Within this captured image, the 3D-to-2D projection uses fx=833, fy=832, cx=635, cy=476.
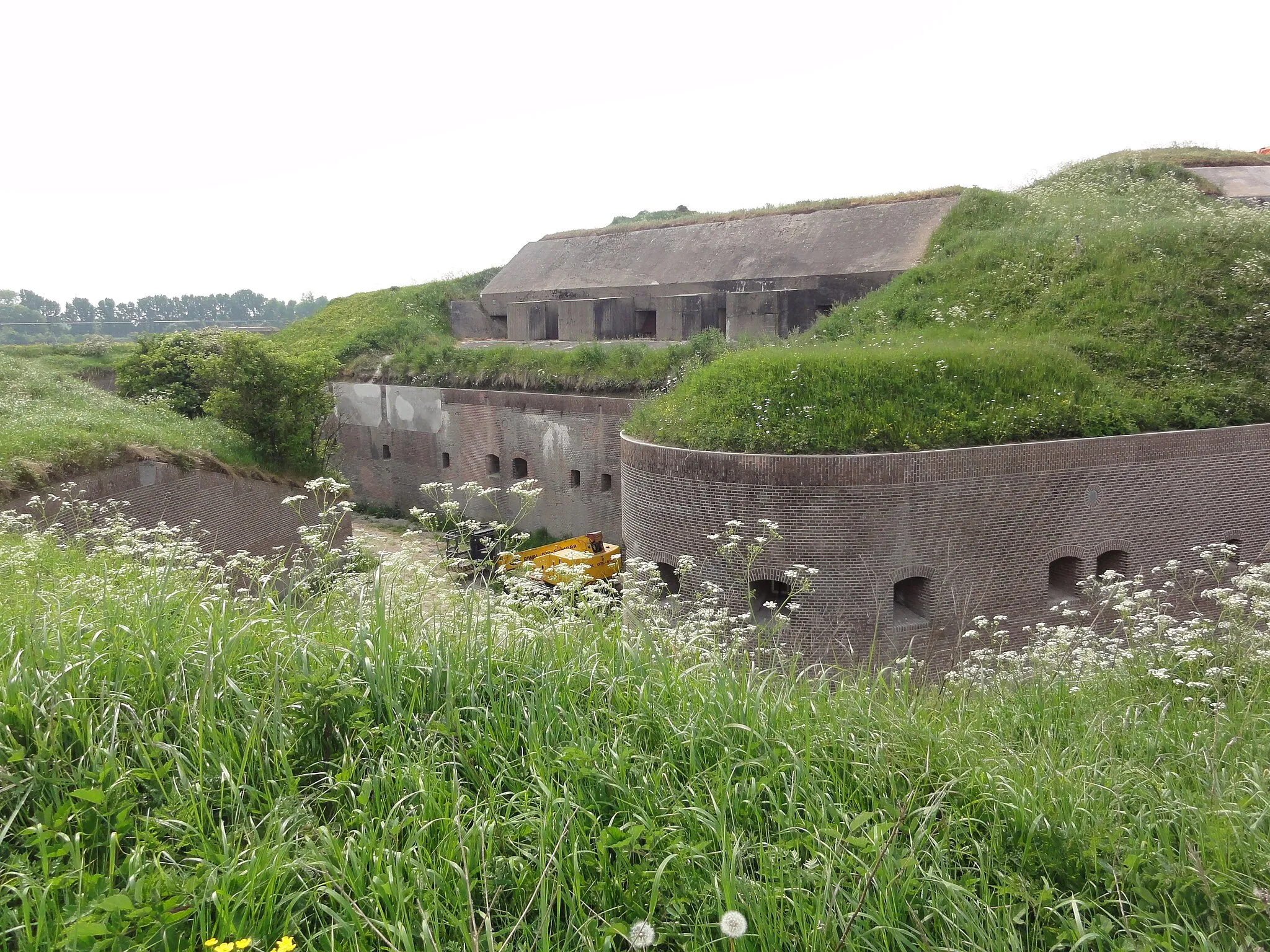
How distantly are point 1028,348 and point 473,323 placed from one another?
1602cm

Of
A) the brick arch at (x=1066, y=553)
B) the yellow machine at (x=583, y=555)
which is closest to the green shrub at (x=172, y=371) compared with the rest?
the yellow machine at (x=583, y=555)

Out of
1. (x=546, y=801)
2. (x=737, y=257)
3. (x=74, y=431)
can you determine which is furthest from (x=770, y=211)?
(x=546, y=801)

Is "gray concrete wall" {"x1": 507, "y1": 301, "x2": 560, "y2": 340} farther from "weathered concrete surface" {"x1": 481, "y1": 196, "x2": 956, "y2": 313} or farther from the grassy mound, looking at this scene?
the grassy mound

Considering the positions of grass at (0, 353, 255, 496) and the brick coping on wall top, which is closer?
the brick coping on wall top

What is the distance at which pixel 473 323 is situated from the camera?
23.4m

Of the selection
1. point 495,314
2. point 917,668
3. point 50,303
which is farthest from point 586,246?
point 50,303

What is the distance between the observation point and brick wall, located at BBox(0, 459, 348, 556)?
35.9 feet

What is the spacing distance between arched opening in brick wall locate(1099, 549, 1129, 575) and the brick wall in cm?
1101

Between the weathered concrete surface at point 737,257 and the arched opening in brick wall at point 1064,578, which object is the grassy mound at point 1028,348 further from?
the arched opening in brick wall at point 1064,578

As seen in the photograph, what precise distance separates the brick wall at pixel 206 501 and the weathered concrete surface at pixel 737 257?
8.51 meters

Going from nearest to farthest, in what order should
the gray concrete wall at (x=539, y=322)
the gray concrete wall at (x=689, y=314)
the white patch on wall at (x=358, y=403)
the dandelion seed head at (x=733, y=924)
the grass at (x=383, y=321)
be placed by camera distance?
the dandelion seed head at (x=733, y=924), the gray concrete wall at (x=689, y=314), the gray concrete wall at (x=539, y=322), the white patch on wall at (x=358, y=403), the grass at (x=383, y=321)

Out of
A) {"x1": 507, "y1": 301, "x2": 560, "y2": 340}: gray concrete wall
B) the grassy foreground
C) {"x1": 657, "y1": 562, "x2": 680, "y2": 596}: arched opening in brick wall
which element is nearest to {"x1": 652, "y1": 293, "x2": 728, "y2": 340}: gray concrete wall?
{"x1": 507, "y1": 301, "x2": 560, "y2": 340}: gray concrete wall

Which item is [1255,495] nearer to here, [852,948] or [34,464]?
[852,948]

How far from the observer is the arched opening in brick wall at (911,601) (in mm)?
9203
